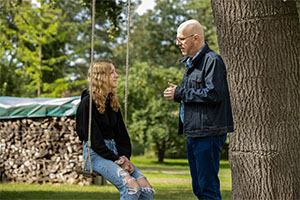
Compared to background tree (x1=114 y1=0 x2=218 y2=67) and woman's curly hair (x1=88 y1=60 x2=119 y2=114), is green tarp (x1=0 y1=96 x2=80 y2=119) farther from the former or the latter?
background tree (x1=114 y1=0 x2=218 y2=67)

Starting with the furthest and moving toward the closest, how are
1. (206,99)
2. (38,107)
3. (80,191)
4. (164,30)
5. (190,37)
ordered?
(164,30)
(38,107)
(80,191)
(190,37)
(206,99)

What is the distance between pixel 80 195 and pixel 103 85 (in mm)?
4676

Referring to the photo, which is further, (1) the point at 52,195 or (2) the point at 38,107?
(2) the point at 38,107

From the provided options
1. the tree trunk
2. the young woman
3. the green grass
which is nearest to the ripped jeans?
the young woman

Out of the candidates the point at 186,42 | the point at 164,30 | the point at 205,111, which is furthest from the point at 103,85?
the point at 164,30

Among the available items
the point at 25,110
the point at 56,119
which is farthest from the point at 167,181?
the point at 25,110

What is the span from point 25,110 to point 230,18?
23.2 ft

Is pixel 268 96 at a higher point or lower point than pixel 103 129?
higher

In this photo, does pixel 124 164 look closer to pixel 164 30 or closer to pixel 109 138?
pixel 109 138

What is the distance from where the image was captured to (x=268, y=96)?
374 centimetres

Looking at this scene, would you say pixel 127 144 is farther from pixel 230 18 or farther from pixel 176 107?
pixel 176 107

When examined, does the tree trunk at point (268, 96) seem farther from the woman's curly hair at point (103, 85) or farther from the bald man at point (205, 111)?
the woman's curly hair at point (103, 85)

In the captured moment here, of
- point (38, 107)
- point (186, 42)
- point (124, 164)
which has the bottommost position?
point (124, 164)

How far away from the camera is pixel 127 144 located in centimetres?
388
